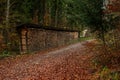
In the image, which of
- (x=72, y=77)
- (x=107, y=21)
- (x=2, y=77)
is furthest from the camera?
(x=107, y=21)

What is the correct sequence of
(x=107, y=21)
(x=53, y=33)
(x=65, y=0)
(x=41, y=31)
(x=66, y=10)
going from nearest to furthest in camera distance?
(x=107, y=21) → (x=41, y=31) → (x=53, y=33) → (x=65, y=0) → (x=66, y=10)

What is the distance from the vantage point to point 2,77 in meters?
12.0

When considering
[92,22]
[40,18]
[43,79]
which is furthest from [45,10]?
[43,79]

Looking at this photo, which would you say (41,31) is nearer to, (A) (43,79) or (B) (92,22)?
(B) (92,22)

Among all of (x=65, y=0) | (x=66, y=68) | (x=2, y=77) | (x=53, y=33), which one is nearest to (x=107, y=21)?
(x=66, y=68)

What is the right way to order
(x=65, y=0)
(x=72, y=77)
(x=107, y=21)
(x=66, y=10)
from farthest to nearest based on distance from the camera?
(x=66, y=10), (x=65, y=0), (x=107, y=21), (x=72, y=77)

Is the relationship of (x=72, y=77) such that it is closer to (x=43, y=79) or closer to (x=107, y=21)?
(x=43, y=79)

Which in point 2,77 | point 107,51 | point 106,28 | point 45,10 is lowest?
point 2,77

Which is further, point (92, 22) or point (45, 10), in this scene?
point (45, 10)

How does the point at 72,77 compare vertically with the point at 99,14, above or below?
below

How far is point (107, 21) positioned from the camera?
13047 mm

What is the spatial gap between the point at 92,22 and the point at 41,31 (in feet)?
45.4

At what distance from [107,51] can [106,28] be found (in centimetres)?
144

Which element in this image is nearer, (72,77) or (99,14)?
(72,77)
